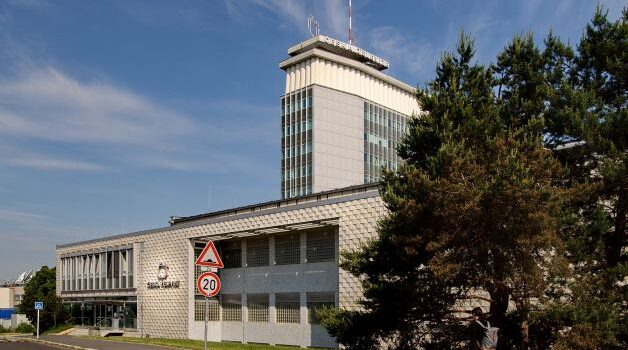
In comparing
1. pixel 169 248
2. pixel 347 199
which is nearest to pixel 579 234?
pixel 347 199

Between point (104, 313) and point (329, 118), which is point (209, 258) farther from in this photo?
point (329, 118)

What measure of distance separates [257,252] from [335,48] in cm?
5917

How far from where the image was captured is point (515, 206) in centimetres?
1452

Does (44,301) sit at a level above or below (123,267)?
below

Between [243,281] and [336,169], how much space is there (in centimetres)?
5259

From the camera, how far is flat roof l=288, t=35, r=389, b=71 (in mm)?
93062

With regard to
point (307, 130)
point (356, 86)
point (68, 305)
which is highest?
point (356, 86)

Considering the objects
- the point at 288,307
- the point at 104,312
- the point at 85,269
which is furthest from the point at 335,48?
the point at 288,307

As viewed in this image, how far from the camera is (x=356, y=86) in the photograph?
95.1 m

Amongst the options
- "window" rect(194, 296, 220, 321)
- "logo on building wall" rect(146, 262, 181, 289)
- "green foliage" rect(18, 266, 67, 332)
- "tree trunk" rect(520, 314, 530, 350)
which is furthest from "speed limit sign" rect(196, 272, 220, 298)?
"green foliage" rect(18, 266, 67, 332)

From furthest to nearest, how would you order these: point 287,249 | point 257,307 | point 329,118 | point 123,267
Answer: point 329,118 < point 123,267 < point 257,307 < point 287,249

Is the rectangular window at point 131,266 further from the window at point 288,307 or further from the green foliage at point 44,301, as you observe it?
the window at point 288,307

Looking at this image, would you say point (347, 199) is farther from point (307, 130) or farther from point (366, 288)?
point (307, 130)

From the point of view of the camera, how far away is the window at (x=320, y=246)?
34341 mm
